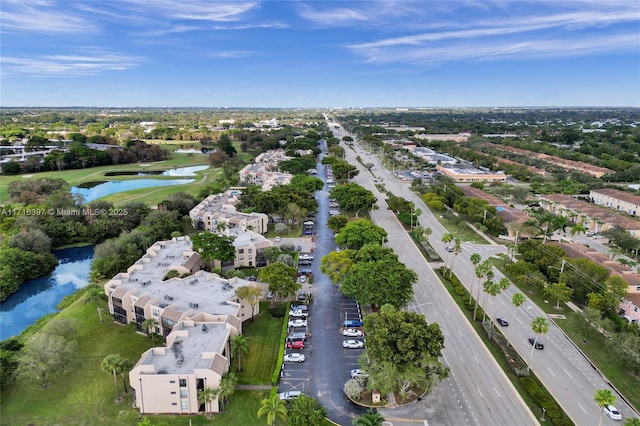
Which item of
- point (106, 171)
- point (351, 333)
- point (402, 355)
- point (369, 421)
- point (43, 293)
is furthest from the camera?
point (106, 171)

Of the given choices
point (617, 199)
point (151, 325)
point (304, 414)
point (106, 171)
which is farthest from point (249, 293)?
point (106, 171)

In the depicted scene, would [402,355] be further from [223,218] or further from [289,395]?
[223,218]

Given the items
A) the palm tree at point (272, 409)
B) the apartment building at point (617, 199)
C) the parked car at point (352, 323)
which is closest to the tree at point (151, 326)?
the palm tree at point (272, 409)

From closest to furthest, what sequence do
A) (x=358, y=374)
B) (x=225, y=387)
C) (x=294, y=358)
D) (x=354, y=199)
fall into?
(x=225, y=387), (x=358, y=374), (x=294, y=358), (x=354, y=199)

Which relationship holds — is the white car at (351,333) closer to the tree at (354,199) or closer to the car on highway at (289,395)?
the car on highway at (289,395)

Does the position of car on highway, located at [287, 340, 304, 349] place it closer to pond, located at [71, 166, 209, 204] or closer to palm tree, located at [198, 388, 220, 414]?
palm tree, located at [198, 388, 220, 414]

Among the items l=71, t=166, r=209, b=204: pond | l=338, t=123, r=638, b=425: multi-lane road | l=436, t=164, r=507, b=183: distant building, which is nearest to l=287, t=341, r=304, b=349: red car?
l=338, t=123, r=638, b=425: multi-lane road

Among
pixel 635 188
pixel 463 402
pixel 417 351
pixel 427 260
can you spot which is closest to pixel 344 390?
pixel 417 351

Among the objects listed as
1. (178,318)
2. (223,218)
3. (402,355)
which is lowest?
(178,318)
